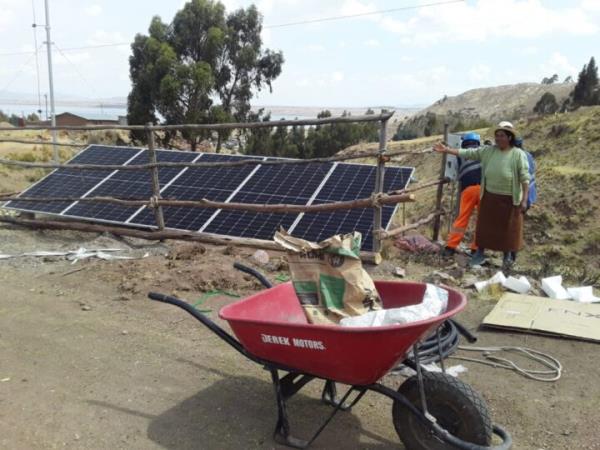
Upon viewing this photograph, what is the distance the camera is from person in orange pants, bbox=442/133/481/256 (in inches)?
268

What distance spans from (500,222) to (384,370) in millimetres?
3978

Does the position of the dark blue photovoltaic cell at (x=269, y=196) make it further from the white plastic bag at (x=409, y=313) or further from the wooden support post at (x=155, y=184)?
the white plastic bag at (x=409, y=313)

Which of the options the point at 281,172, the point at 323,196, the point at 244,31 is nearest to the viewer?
the point at 323,196

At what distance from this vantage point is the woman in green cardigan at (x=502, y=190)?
5945 millimetres

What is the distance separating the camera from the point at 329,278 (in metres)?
3.15

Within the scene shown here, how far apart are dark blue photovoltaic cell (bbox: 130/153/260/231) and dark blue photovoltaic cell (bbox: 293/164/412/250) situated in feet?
4.25

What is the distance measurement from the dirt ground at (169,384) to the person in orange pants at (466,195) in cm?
164

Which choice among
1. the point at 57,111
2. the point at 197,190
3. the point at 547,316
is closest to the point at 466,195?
the point at 547,316

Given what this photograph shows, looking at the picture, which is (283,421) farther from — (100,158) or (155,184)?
(100,158)

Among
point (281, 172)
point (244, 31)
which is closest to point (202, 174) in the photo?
point (281, 172)

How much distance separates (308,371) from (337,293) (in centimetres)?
49

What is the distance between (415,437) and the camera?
2836mm

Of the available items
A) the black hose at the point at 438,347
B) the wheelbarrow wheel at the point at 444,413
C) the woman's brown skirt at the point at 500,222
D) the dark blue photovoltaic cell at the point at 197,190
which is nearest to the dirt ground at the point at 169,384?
the wheelbarrow wheel at the point at 444,413

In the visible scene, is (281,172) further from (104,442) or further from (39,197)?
(104,442)
